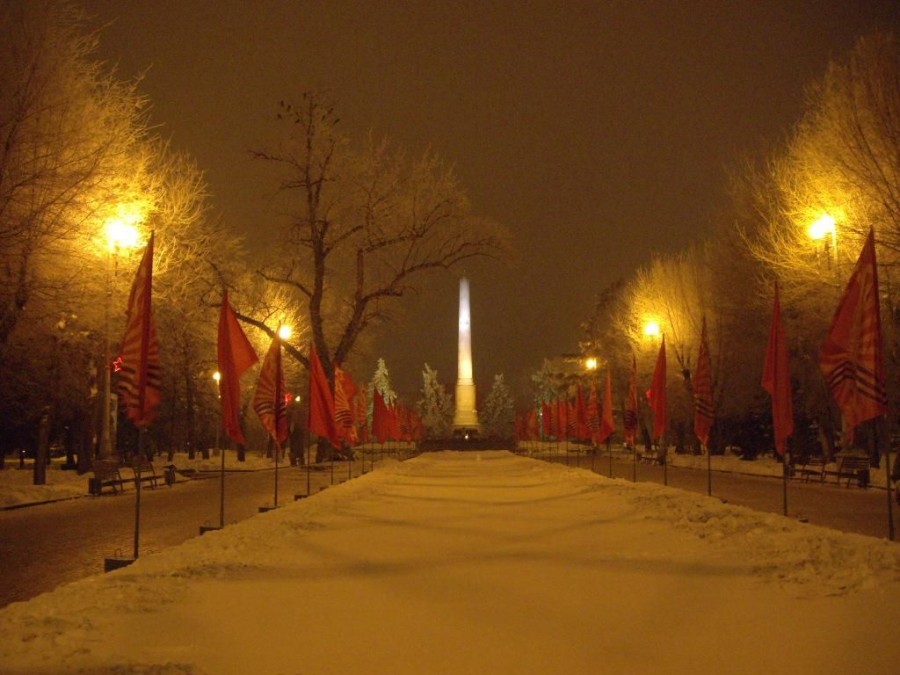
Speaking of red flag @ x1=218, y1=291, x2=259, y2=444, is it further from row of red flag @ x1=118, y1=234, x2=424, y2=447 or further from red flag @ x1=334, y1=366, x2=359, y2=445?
red flag @ x1=334, y1=366, x2=359, y2=445

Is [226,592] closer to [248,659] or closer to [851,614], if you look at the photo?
[248,659]

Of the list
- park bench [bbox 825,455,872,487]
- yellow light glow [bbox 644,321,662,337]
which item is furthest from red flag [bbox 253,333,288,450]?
yellow light glow [bbox 644,321,662,337]

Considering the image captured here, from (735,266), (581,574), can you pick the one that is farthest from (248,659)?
(735,266)

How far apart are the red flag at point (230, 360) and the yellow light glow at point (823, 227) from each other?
691 inches

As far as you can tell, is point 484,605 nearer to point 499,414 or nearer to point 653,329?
point 653,329

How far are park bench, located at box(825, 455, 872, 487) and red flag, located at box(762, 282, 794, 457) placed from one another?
1421 cm

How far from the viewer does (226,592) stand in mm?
8477

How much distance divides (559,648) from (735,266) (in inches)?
1431

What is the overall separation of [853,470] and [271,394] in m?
19.6

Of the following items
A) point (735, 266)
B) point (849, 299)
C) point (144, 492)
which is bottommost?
point (144, 492)

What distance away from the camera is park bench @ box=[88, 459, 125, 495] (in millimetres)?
26250

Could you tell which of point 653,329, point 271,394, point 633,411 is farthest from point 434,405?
point 271,394

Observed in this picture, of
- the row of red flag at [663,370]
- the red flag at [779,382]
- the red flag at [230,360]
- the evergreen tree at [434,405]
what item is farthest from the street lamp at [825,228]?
the evergreen tree at [434,405]

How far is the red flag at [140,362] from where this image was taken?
11.2 m
